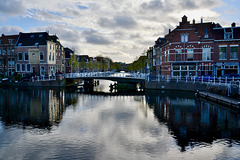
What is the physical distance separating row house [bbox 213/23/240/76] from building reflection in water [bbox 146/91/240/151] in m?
23.8

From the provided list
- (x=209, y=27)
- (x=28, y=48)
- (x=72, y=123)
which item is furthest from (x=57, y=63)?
(x=72, y=123)

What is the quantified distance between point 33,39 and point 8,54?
9291 millimetres

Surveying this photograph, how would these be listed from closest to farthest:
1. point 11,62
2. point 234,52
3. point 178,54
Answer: point 234,52, point 178,54, point 11,62

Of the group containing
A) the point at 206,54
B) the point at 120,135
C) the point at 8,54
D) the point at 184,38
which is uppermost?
the point at 184,38

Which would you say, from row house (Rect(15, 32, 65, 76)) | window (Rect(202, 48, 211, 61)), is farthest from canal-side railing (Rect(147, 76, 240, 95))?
row house (Rect(15, 32, 65, 76))

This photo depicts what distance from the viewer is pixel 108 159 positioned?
1118cm

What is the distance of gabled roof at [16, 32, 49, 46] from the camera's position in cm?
5882

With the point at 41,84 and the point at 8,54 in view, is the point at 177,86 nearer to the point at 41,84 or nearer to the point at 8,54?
the point at 41,84

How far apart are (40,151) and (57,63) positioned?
184ft

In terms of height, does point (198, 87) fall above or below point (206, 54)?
below

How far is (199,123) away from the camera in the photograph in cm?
1838

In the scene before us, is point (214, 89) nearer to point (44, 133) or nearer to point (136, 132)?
point (136, 132)

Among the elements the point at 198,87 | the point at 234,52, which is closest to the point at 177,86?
the point at 198,87

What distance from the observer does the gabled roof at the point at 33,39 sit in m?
58.8
